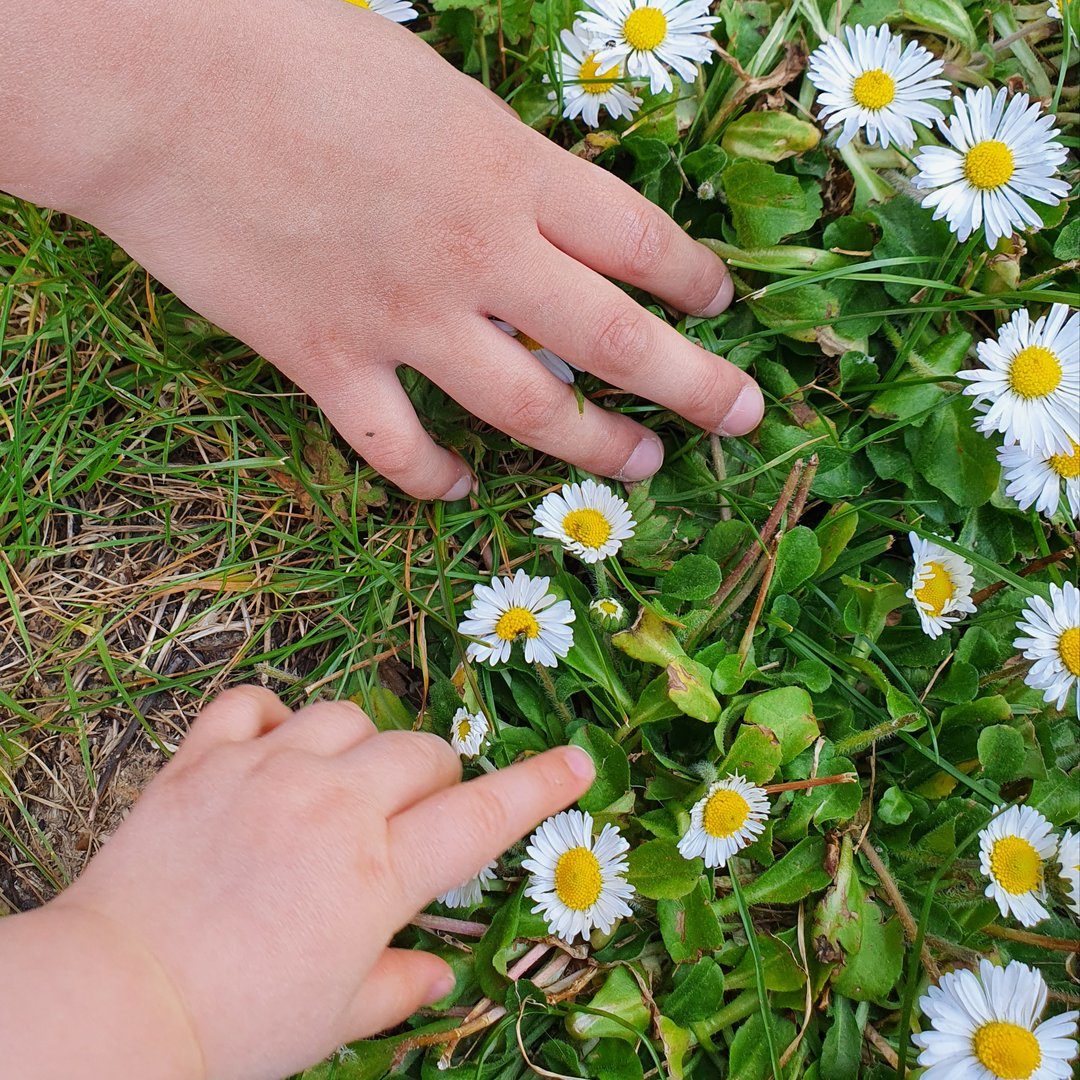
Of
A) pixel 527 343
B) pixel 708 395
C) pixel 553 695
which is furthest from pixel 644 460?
pixel 553 695

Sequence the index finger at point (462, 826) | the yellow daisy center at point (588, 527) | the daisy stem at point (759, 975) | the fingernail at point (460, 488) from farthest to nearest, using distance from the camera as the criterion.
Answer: the fingernail at point (460, 488) < the yellow daisy center at point (588, 527) < the daisy stem at point (759, 975) < the index finger at point (462, 826)

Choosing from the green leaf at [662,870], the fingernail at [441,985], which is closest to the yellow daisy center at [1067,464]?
the green leaf at [662,870]

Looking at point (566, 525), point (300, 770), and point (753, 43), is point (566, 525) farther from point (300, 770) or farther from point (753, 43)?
point (753, 43)

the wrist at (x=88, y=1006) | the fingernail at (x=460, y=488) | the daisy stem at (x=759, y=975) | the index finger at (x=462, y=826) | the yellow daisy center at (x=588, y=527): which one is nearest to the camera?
the wrist at (x=88, y=1006)

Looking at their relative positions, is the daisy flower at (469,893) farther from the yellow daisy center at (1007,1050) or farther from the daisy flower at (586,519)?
the yellow daisy center at (1007,1050)

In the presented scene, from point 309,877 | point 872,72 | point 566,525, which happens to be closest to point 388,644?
point 566,525

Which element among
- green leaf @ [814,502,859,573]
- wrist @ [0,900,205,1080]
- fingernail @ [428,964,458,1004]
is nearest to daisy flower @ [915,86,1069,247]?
green leaf @ [814,502,859,573]
